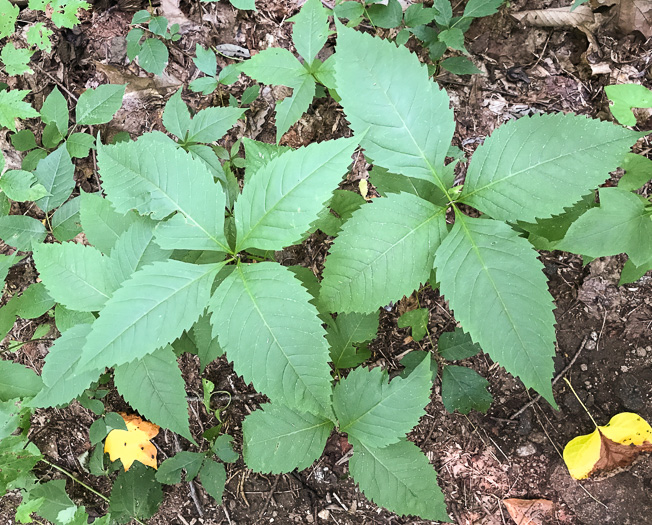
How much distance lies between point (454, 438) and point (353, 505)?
727 mm

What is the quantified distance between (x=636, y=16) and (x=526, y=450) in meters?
2.60

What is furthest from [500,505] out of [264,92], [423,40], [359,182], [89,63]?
[89,63]

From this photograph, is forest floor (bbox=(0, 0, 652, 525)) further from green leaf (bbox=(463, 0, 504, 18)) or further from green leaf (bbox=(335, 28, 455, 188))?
green leaf (bbox=(335, 28, 455, 188))

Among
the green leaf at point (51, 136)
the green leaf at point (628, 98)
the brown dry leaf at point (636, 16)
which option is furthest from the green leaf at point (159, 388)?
the brown dry leaf at point (636, 16)

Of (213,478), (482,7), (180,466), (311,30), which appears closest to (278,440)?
(213,478)

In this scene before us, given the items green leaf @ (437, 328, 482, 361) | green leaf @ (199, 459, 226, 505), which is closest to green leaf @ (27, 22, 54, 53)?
green leaf @ (199, 459, 226, 505)

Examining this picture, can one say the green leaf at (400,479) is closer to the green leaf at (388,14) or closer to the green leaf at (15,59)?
the green leaf at (388,14)

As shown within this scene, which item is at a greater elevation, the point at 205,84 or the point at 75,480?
the point at 205,84

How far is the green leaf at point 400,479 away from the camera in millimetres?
2016

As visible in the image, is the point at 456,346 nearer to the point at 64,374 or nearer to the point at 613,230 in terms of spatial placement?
the point at 613,230

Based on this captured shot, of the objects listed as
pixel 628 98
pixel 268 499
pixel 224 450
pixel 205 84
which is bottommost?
pixel 268 499

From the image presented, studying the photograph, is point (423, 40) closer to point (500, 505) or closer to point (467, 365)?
point (467, 365)

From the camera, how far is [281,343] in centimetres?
145

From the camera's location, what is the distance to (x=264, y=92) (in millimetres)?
3045
